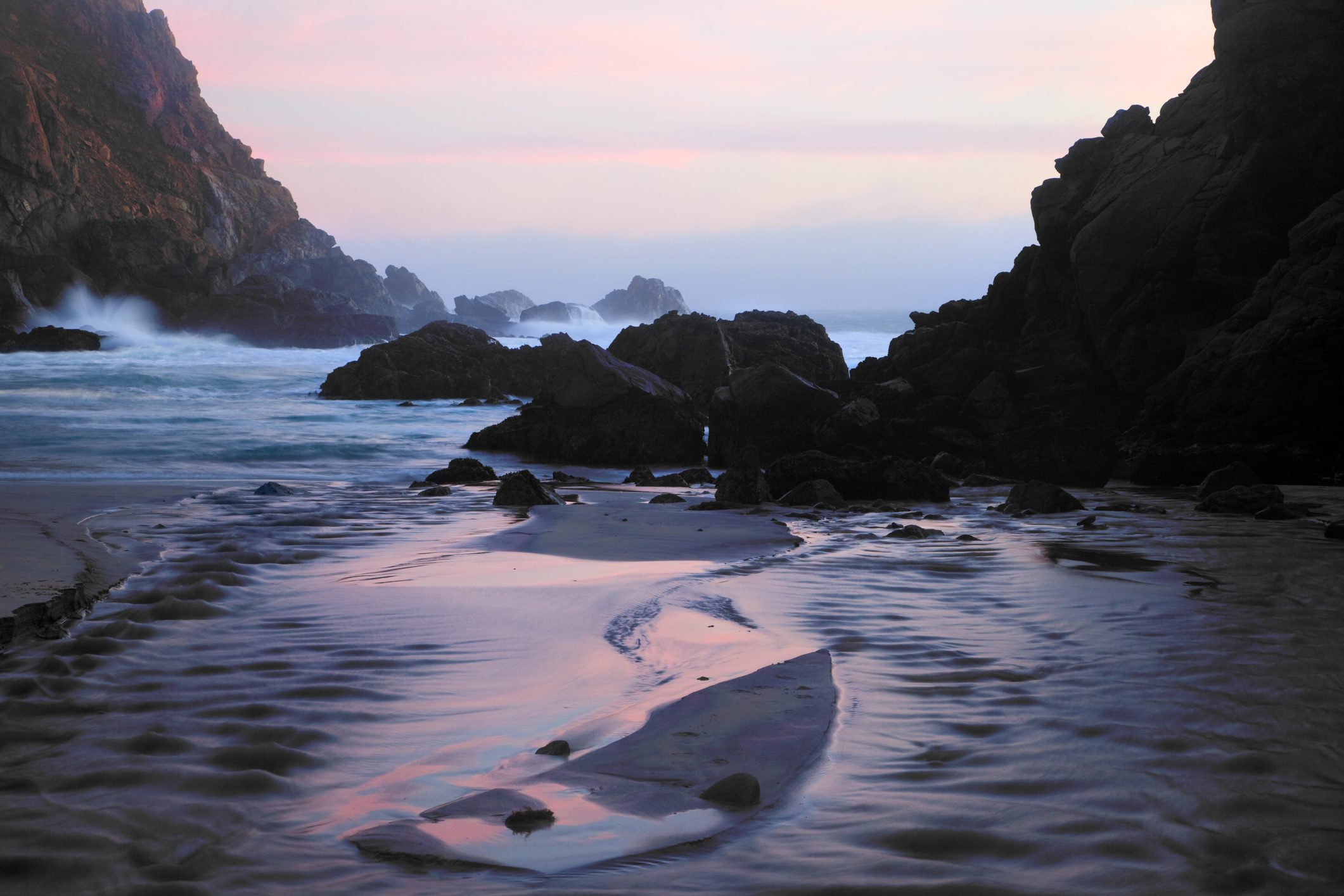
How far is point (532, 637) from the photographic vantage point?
4055 mm

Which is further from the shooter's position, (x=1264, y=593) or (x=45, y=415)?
(x=45, y=415)

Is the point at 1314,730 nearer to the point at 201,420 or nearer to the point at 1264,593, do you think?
the point at 1264,593

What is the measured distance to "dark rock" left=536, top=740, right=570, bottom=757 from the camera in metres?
2.63

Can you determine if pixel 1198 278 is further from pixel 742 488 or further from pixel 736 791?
pixel 736 791

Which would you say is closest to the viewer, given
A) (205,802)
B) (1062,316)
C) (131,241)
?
(205,802)

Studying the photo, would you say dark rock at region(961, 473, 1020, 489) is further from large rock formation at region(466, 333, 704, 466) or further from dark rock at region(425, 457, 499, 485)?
dark rock at region(425, 457, 499, 485)

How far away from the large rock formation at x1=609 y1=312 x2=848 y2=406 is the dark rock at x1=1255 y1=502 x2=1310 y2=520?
14.0m

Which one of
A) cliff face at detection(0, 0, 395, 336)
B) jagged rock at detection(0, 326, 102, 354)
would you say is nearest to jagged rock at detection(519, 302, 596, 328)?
cliff face at detection(0, 0, 395, 336)

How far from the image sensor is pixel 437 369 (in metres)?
28.9

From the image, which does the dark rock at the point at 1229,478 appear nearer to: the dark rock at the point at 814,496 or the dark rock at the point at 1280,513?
the dark rock at the point at 1280,513

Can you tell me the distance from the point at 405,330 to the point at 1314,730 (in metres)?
100

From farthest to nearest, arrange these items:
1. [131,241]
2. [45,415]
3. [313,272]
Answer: [313,272] < [131,241] < [45,415]

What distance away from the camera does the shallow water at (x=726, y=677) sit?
6.38ft

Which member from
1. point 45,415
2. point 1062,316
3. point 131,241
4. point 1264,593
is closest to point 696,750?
point 1264,593
